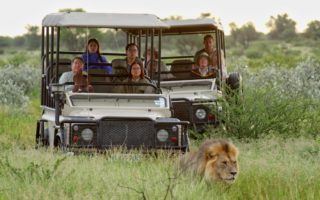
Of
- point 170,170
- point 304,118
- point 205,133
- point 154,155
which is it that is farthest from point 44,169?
point 304,118

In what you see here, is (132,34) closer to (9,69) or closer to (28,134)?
(28,134)

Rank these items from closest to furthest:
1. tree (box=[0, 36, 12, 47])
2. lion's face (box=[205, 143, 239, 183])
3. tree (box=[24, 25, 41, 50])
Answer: lion's face (box=[205, 143, 239, 183])
tree (box=[24, 25, 41, 50])
tree (box=[0, 36, 12, 47])

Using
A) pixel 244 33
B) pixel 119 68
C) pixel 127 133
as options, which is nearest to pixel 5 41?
pixel 244 33

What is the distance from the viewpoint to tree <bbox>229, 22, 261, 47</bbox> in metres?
74.6

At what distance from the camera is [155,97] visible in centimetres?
1177

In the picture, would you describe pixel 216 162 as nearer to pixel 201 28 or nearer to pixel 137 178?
pixel 137 178

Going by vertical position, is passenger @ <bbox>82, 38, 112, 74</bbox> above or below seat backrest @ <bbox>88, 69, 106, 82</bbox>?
above

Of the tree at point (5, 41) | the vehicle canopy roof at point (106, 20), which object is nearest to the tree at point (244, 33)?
the tree at point (5, 41)

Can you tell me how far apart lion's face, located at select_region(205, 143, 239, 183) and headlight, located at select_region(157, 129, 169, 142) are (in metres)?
2.22

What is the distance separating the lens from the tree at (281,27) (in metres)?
77.1

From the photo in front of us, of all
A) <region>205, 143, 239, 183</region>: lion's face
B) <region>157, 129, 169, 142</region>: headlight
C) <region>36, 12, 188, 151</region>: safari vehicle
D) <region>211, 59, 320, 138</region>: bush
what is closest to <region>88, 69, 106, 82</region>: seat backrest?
<region>36, 12, 188, 151</region>: safari vehicle

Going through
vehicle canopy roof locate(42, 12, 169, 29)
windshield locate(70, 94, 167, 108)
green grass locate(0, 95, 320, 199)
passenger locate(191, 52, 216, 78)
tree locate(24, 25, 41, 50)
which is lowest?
green grass locate(0, 95, 320, 199)

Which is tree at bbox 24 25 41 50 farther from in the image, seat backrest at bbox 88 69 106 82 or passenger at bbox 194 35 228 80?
seat backrest at bbox 88 69 106 82

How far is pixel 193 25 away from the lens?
1541 centimetres
